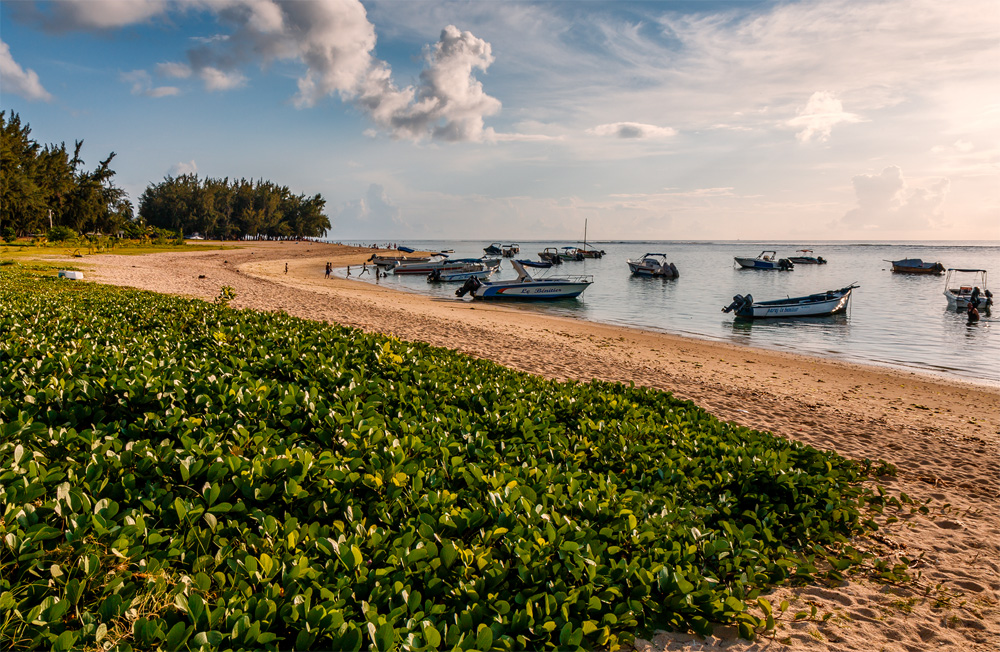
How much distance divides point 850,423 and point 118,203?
93013 mm

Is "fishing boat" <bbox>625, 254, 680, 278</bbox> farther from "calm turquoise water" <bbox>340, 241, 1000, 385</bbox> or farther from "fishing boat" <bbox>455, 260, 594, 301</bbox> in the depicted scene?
"fishing boat" <bbox>455, 260, 594, 301</bbox>

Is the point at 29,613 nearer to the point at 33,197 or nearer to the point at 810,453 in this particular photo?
the point at 810,453

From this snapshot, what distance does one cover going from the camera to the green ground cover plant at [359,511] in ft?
6.97

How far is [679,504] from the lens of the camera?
411 centimetres

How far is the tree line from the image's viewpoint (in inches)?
2016

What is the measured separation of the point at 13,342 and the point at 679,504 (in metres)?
6.50

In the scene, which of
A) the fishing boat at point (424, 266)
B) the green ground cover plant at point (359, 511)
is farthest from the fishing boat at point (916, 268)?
the green ground cover plant at point (359, 511)

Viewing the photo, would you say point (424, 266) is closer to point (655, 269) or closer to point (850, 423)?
point (655, 269)

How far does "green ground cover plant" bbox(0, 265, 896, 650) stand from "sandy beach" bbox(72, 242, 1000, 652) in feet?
1.30

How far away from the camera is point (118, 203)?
75000 mm

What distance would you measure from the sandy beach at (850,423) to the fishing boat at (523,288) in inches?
319

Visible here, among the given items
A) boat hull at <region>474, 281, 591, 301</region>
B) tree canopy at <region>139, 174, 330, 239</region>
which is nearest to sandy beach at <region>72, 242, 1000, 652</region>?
boat hull at <region>474, 281, 591, 301</region>

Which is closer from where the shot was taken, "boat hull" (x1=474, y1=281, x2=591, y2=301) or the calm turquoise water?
the calm turquoise water

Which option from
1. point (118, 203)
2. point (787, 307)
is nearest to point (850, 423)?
point (787, 307)
